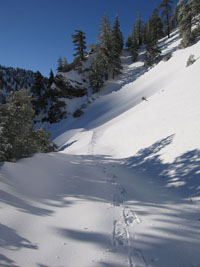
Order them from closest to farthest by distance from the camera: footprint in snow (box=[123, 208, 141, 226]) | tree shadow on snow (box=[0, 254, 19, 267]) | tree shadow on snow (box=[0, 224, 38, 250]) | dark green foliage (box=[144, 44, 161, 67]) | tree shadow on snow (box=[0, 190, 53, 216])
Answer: tree shadow on snow (box=[0, 254, 19, 267]) → tree shadow on snow (box=[0, 224, 38, 250]) → footprint in snow (box=[123, 208, 141, 226]) → tree shadow on snow (box=[0, 190, 53, 216]) → dark green foliage (box=[144, 44, 161, 67])

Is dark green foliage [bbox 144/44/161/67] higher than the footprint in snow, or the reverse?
dark green foliage [bbox 144/44/161/67]

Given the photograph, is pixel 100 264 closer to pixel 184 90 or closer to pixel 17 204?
pixel 17 204

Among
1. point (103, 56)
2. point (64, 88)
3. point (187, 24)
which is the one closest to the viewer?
point (187, 24)

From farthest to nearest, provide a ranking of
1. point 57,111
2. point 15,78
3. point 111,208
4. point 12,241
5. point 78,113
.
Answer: point 15,78 → point 57,111 → point 78,113 → point 111,208 → point 12,241

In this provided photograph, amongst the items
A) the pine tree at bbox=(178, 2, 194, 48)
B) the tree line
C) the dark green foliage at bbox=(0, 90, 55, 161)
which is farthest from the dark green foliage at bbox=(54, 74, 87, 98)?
the dark green foliage at bbox=(0, 90, 55, 161)

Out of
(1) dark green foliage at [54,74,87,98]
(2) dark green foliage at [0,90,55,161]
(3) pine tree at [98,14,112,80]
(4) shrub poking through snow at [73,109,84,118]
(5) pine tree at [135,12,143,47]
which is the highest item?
(5) pine tree at [135,12,143,47]

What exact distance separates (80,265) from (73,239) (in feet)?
1.78

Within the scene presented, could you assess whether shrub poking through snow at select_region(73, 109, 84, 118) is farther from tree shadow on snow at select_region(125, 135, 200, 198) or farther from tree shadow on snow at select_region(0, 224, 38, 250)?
tree shadow on snow at select_region(0, 224, 38, 250)

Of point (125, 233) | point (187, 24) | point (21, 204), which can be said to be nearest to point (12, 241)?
point (21, 204)

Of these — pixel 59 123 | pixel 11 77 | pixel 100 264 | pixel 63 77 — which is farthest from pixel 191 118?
pixel 11 77

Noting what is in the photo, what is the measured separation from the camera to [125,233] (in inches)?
115

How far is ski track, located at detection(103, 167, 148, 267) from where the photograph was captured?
A: 2.33 m

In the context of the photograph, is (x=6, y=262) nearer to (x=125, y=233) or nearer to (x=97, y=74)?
(x=125, y=233)

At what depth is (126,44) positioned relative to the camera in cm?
5106
